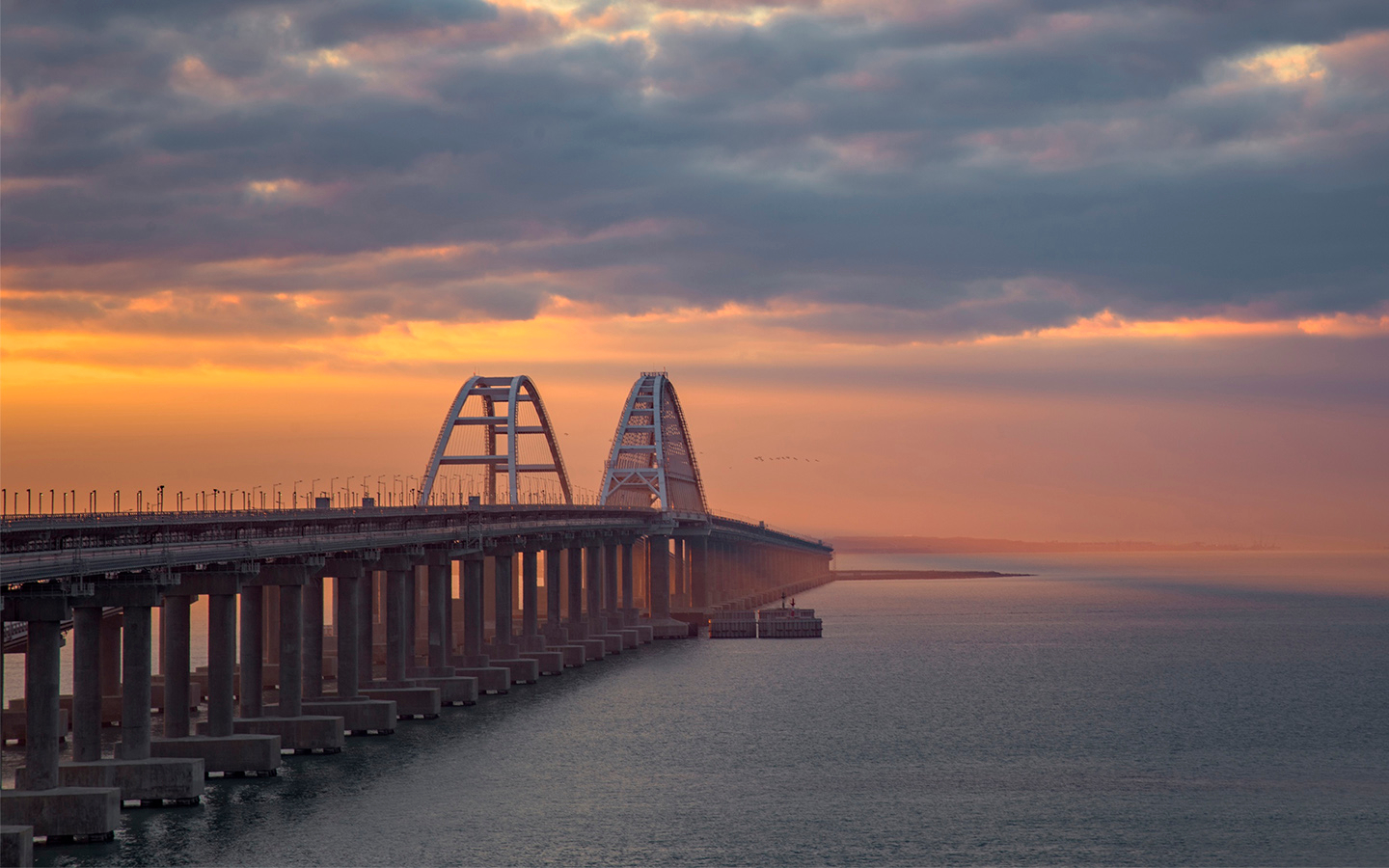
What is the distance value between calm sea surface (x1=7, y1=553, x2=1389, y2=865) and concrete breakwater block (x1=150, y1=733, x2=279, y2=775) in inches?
33.8

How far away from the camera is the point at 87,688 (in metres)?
50.4

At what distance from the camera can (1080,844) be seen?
50531 mm

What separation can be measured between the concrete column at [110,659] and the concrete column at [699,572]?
4309 inches

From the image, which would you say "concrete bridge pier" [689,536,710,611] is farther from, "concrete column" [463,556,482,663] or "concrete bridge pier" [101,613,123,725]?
"concrete bridge pier" [101,613,123,725]

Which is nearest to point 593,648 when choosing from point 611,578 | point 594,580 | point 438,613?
point 594,580

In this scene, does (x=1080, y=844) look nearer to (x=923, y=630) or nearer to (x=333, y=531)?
(x=333, y=531)

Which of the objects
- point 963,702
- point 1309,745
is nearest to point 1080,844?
point 1309,745

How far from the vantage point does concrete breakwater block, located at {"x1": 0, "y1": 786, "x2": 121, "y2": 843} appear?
45.6m

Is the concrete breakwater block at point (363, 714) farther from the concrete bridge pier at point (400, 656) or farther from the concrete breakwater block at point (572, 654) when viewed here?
the concrete breakwater block at point (572, 654)

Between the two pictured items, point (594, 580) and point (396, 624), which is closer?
point (396, 624)

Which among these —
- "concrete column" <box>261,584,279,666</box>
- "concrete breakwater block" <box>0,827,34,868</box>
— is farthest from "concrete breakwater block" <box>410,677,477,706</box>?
"concrete breakwater block" <box>0,827,34,868</box>

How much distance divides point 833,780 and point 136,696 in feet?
87.1

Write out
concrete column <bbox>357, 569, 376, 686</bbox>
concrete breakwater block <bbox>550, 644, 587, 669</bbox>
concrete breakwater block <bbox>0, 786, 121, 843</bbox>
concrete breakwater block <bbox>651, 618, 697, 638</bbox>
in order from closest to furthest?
concrete breakwater block <bbox>0, 786, 121, 843</bbox> < concrete column <bbox>357, 569, 376, 686</bbox> < concrete breakwater block <bbox>550, 644, 587, 669</bbox> < concrete breakwater block <bbox>651, 618, 697, 638</bbox>

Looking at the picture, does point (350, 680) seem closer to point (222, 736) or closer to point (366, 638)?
point (366, 638)
